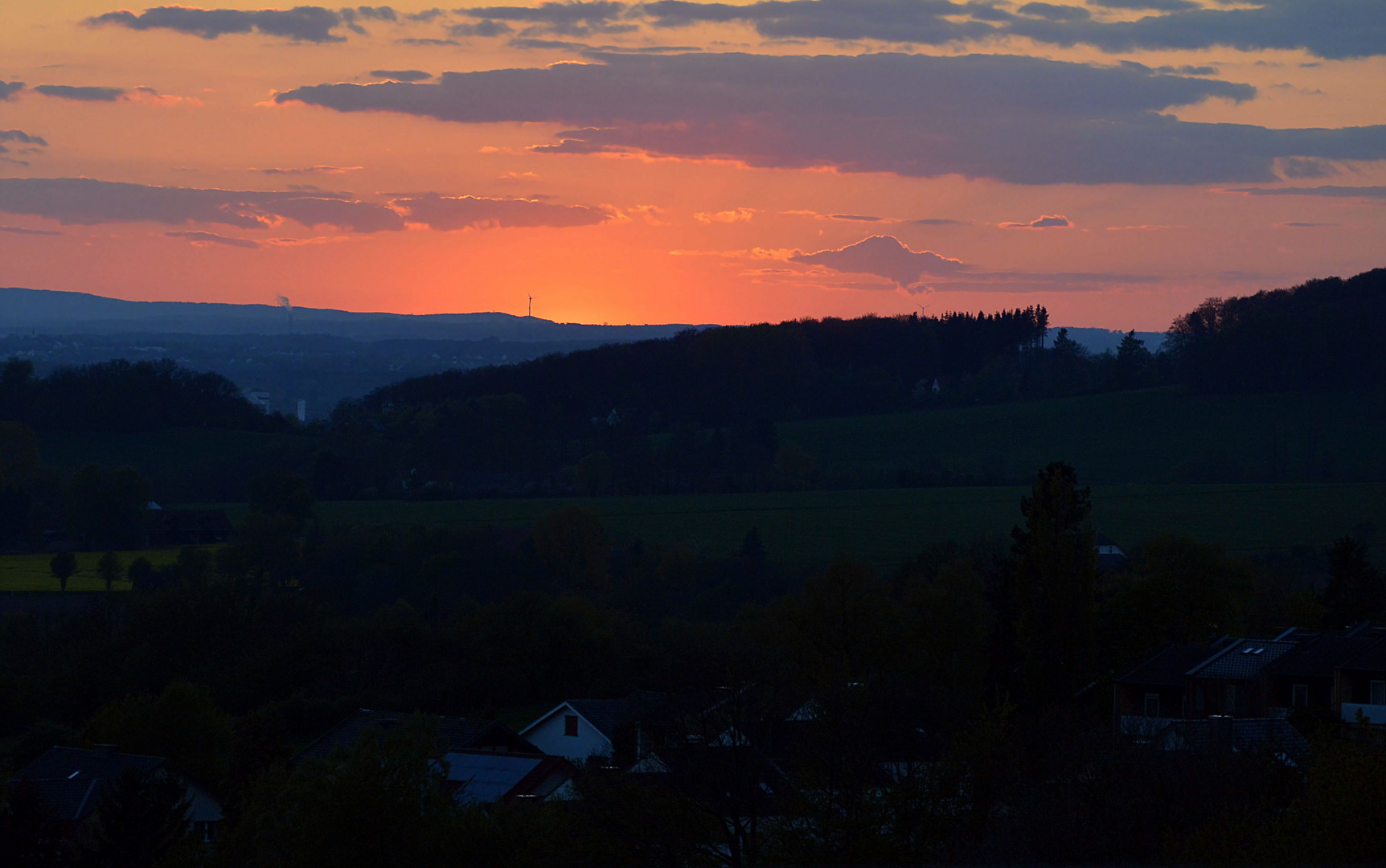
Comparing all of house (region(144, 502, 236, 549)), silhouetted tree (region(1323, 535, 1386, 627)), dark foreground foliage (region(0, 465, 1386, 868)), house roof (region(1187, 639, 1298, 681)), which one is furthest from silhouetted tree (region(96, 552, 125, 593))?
house roof (region(1187, 639, 1298, 681))

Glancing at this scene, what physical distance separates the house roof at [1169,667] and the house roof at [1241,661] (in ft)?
1.62

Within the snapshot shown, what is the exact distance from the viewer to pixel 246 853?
24641 millimetres

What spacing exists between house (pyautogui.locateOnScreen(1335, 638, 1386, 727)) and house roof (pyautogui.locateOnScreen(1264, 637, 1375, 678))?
45cm

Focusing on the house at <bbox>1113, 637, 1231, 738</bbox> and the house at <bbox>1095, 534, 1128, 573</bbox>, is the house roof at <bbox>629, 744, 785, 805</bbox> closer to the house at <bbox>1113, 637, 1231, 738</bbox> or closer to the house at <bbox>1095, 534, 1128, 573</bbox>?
the house at <bbox>1113, 637, 1231, 738</bbox>

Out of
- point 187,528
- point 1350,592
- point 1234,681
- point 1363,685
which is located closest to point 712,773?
point 1363,685

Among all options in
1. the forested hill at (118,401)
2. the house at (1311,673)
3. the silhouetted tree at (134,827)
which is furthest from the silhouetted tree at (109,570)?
the house at (1311,673)

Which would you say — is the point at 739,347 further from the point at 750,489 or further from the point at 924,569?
the point at 924,569

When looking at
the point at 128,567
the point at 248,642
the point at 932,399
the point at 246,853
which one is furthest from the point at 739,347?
the point at 246,853

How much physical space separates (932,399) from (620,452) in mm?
34148

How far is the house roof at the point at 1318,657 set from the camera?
32438 millimetres

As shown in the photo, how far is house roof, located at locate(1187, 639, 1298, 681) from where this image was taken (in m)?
33.8

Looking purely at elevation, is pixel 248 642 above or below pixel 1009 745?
below

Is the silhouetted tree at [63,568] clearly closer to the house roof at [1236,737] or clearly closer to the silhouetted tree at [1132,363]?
the house roof at [1236,737]

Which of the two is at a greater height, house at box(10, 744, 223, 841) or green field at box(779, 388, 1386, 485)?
green field at box(779, 388, 1386, 485)
